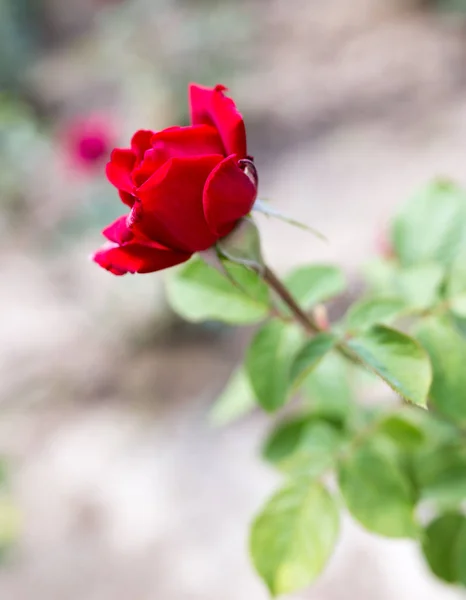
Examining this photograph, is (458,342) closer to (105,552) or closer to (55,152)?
(105,552)

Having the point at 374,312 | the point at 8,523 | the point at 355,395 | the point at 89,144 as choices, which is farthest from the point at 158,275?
the point at 374,312

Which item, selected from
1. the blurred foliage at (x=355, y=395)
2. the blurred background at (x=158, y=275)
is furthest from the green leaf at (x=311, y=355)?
the blurred background at (x=158, y=275)

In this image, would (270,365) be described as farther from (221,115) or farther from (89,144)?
(89,144)

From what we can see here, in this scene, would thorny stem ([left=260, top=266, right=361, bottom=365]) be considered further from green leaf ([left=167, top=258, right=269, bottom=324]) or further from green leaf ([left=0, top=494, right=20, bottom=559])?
green leaf ([left=0, top=494, right=20, bottom=559])

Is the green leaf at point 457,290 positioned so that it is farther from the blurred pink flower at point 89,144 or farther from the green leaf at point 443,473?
the blurred pink flower at point 89,144

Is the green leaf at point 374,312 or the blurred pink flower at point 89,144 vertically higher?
the green leaf at point 374,312

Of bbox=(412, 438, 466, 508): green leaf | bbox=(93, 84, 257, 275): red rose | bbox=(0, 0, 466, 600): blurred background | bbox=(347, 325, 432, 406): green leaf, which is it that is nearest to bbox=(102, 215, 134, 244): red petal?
bbox=(93, 84, 257, 275): red rose
